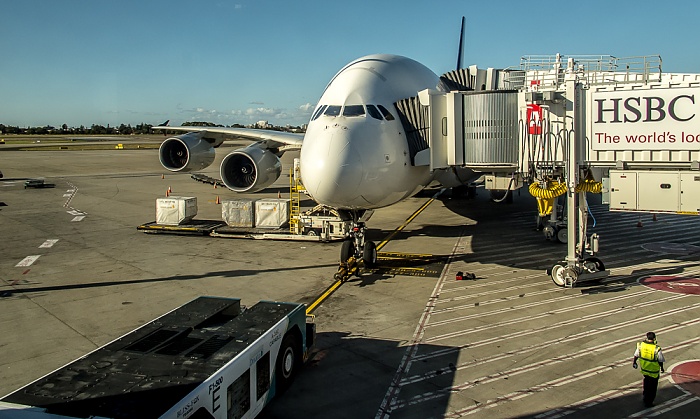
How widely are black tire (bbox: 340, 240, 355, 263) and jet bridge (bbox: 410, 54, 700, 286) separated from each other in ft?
11.2

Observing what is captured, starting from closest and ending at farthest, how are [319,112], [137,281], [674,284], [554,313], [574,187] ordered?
[554,313], [574,187], [674,284], [319,112], [137,281]

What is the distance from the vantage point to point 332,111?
15359 millimetres

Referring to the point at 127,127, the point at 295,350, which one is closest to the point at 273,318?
the point at 295,350

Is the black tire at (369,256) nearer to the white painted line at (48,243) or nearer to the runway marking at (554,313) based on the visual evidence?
the runway marking at (554,313)

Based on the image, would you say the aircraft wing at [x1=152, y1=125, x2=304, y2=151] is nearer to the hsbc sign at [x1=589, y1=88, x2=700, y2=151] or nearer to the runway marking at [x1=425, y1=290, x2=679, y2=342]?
the hsbc sign at [x1=589, y1=88, x2=700, y2=151]

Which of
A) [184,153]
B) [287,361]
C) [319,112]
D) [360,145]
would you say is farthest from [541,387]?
[184,153]

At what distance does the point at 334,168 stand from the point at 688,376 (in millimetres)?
8634

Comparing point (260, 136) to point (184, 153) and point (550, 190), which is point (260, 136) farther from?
point (550, 190)

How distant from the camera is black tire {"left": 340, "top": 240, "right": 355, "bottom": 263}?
16.8 metres

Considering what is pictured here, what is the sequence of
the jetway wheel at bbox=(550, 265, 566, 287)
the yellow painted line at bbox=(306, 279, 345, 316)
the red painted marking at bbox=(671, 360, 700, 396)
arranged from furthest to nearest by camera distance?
the jetway wheel at bbox=(550, 265, 566, 287) → the yellow painted line at bbox=(306, 279, 345, 316) → the red painted marking at bbox=(671, 360, 700, 396)

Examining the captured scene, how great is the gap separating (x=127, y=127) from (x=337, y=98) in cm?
19397

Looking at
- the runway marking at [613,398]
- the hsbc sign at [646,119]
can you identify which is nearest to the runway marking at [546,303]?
the hsbc sign at [646,119]

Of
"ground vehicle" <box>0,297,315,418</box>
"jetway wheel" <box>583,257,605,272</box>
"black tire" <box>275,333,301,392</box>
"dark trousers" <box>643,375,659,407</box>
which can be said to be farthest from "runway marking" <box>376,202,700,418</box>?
"ground vehicle" <box>0,297,315,418</box>

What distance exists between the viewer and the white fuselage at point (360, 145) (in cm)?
1407
